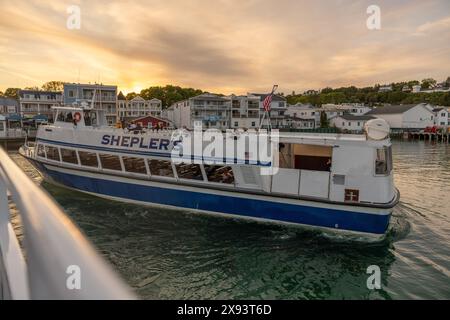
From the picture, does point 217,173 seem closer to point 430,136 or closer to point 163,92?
point 430,136

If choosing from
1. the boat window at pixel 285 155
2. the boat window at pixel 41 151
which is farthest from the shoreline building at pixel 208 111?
the boat window at pixel 285 155

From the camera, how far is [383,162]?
35.7ft

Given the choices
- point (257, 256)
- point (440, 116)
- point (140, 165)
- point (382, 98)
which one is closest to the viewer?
point (257, 256)

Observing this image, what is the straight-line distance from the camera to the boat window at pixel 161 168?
13.3 meters

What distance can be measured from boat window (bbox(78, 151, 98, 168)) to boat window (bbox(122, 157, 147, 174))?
1.72m

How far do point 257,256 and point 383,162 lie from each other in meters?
5.33

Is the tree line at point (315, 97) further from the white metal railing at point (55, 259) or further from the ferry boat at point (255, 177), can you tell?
the white metal railing at point (55, 259)

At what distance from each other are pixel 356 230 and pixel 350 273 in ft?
8.12

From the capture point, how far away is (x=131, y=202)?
1409 cm

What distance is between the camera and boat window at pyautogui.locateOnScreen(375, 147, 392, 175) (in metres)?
10.8

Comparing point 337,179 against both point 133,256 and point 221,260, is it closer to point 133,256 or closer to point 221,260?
point 221,260

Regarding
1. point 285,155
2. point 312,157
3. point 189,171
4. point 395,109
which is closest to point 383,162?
point 312,157

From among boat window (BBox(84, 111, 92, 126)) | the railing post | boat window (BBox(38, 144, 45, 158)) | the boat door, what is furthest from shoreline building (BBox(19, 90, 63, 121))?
the railing post
